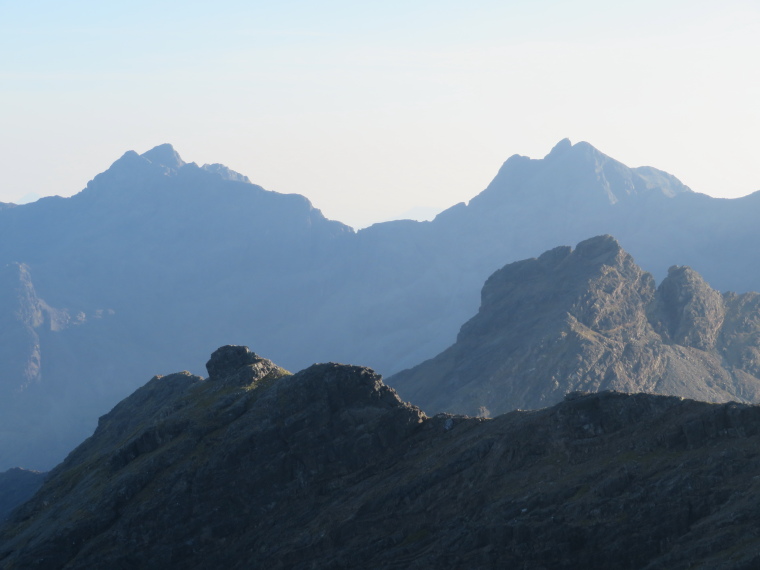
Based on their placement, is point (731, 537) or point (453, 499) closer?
point (731, 537)

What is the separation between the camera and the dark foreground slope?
8219cm

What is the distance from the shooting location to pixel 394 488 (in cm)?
10125

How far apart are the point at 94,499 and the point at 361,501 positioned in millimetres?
30499

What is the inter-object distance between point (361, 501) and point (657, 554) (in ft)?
107

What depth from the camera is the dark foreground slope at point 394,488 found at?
82188 mm

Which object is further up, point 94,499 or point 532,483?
point 94,499

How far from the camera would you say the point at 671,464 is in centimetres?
8638

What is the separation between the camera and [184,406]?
130 metres

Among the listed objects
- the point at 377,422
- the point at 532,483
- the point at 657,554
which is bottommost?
the point at 657,554

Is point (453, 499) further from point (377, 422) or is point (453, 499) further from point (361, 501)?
point (377, 422)

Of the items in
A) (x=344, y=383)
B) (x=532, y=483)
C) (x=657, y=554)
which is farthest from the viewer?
(x=344, y=383)

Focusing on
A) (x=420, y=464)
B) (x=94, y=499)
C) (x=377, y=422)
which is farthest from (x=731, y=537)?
(x=94, y=499)

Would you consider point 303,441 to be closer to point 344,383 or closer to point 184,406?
point 344,383

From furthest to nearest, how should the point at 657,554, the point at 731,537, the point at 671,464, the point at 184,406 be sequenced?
the point at 184,406
the point at 671,464
the point at 657,554
the point at 731,537
